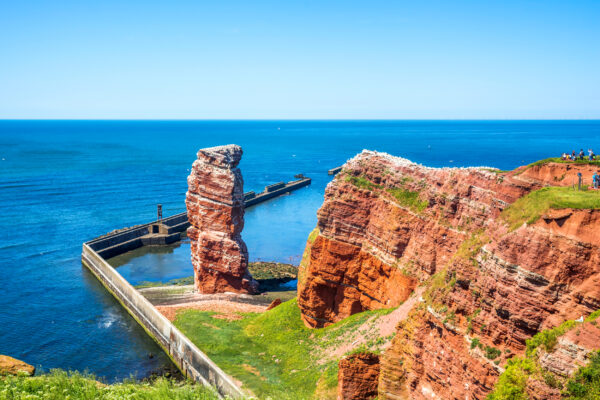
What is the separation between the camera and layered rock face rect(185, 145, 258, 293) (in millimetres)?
53344

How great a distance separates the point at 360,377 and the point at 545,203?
13393 mm

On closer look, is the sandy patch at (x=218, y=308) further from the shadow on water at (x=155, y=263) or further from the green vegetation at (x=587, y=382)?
the green vegetation at (x=587, y=382)

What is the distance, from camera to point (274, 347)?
36562 mm

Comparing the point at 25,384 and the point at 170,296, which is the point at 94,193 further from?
the point at 25,384

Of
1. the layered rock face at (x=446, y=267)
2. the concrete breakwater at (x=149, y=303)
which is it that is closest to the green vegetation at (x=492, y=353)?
the layered rock face at (x=446, y=267)

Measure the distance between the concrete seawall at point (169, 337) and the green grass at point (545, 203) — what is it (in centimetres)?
1820

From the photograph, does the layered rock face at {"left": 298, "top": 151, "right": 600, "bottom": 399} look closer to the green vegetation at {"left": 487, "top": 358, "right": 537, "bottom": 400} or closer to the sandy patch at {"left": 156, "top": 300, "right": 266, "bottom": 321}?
the green vegetation at {"left": 487, "top": 358, "right": 537, "bottom": 400}

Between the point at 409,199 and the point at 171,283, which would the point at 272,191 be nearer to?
the point at 171,283

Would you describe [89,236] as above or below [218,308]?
below

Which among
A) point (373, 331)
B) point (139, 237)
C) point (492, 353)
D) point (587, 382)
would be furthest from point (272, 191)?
point (587, 382)

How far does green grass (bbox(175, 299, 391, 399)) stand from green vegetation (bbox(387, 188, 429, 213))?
24.3 feet

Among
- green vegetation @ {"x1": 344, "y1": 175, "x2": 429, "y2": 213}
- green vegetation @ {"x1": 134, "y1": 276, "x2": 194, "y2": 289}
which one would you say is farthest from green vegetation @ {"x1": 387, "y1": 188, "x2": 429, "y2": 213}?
green vegetation @ {"x1": 134, "y1": 276, "x2": 194, "y2": 289}

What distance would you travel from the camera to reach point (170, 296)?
175ft

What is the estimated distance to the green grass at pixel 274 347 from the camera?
2969cm
